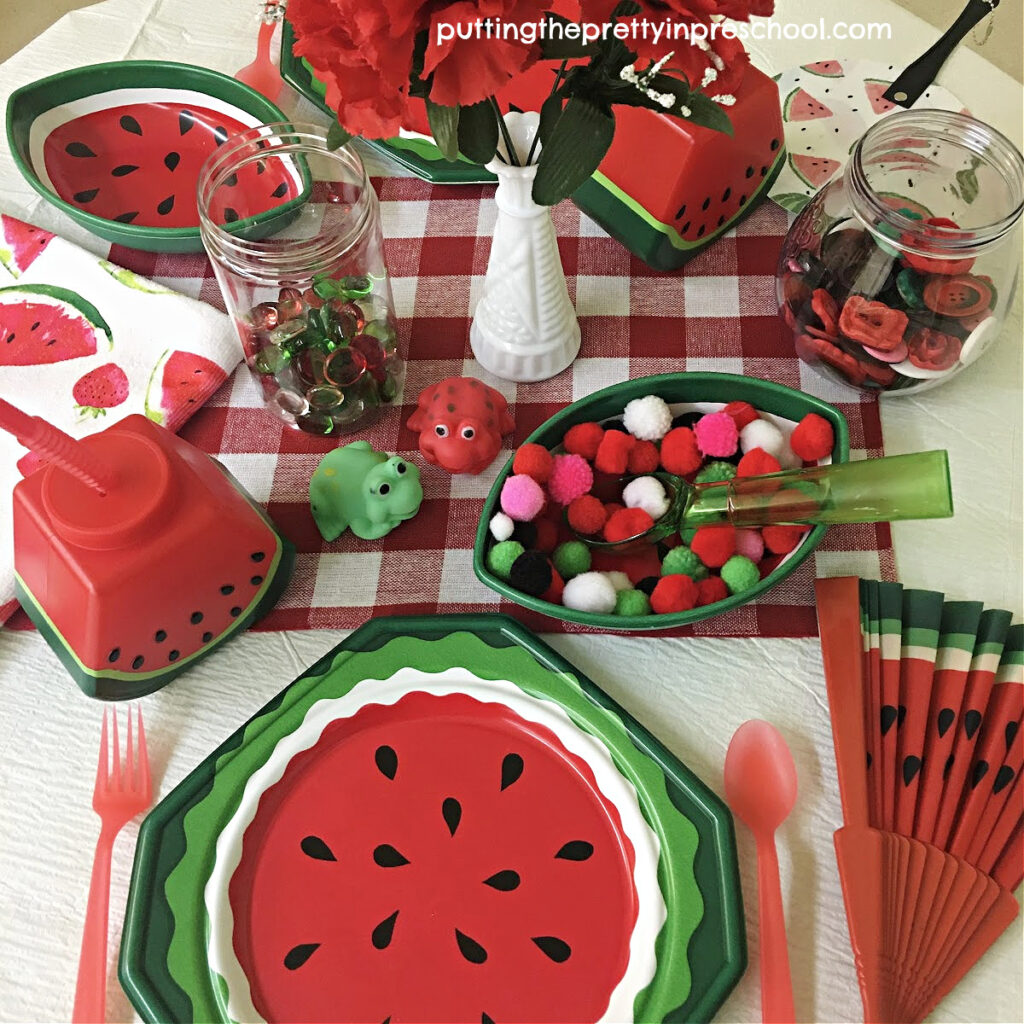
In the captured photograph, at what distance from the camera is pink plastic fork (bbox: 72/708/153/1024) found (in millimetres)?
597

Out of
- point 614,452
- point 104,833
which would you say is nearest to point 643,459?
point 614,452

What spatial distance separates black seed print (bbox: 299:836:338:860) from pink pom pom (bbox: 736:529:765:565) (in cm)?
35

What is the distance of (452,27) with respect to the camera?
0.48 meters

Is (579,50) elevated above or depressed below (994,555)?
above

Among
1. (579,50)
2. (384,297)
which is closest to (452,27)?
(579,50)

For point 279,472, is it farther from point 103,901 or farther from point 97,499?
point 103,901

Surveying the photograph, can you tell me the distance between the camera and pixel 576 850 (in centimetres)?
63

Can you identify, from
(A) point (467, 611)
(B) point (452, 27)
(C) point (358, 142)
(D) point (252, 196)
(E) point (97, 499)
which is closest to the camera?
(B) point (452, 27)

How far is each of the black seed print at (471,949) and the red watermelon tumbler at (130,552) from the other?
0.27 m

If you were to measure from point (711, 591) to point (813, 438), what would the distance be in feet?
0.46

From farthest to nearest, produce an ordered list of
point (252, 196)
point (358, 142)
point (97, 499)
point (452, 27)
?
point (358, 142)
point (252, 196)
point (97, 499)
point (452, 27)

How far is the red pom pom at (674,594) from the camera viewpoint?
67cm

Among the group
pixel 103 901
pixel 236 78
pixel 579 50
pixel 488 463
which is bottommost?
pixel 103 901

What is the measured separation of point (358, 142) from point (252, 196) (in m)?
0.16
